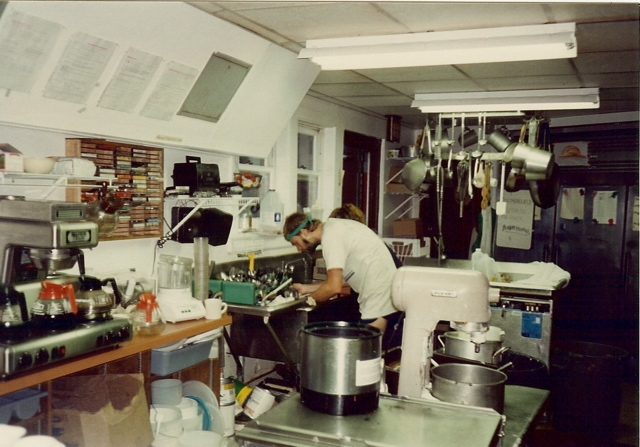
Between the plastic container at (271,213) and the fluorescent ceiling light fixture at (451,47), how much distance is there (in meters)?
1.45

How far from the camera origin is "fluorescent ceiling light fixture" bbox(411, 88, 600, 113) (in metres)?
4.59

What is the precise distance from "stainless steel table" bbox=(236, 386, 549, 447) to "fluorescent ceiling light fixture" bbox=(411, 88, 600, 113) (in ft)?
11.3

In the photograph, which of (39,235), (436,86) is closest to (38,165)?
(39,235)

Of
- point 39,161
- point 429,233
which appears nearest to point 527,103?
point 429,233

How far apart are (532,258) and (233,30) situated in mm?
4468

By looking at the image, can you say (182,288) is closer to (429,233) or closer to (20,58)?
(20,58)

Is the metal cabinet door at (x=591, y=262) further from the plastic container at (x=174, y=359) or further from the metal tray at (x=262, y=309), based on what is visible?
the plastic container at (x=174, y=359)

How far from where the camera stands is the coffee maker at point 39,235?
215 cm

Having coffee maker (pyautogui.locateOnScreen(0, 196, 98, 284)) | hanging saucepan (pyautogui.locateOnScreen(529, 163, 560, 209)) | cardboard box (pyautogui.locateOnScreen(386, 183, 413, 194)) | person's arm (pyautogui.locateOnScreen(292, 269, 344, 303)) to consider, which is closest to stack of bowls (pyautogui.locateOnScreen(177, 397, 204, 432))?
person's arm (pyautogui.locateOnScreen(292, 269, 344, 303))

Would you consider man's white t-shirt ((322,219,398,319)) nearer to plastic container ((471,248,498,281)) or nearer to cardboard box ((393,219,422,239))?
plastic container ((471,248,498,281))

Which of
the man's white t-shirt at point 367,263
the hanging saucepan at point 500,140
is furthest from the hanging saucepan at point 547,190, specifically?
the man's white t-shirt at point 367,263

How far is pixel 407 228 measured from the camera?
6.35m

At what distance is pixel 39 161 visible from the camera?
8.21ft

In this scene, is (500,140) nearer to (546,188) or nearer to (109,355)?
(546,188)
